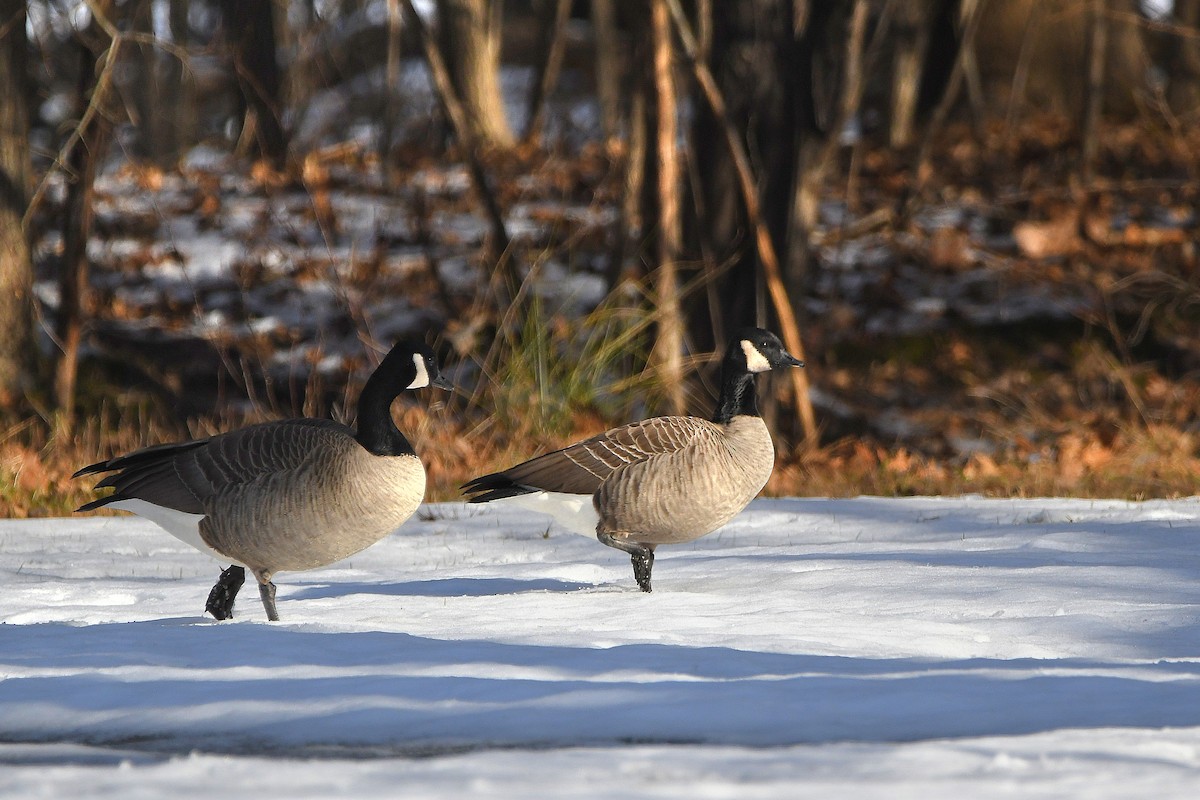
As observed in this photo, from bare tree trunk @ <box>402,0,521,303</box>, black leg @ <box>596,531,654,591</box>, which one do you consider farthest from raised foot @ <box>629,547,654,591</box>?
bare tree trunk @ <box>402,0,521,303</box>

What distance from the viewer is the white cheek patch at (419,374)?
615cm

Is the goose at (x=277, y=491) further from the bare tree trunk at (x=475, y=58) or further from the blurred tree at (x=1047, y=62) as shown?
the blurred tree at (x=1047, y=62)

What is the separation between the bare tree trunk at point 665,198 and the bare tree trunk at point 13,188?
203 inches

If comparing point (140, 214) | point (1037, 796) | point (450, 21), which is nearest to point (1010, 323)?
point (450, 21)

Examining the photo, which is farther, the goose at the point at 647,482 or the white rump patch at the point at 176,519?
the goose at the point at 647,482

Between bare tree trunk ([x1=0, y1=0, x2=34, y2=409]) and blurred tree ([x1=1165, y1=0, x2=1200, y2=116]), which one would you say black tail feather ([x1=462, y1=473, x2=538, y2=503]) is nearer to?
bare tree trunk ([x1=0, y1=0, x2=34, y2=409])

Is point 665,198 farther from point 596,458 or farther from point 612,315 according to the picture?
point 596,458

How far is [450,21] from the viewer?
19703 mm

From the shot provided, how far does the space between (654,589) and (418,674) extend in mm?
2143

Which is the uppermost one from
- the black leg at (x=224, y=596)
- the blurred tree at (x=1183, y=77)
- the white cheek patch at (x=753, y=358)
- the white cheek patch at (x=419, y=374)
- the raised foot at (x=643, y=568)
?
the blurred tree at (x=1183, y=77)

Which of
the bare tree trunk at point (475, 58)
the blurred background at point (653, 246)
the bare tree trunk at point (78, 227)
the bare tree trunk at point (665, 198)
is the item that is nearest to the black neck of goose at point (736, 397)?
the blurred background at point (653, 246)

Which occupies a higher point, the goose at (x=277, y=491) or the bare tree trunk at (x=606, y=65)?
the bare tree trunk at (x=606, y=65)

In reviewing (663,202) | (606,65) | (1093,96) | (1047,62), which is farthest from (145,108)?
(663,202)

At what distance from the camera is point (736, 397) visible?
6676mm
